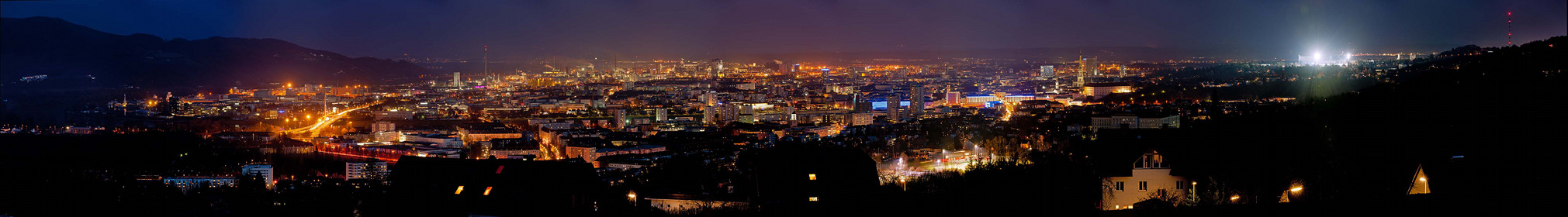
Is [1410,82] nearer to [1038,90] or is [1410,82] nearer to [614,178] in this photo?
[614,178]

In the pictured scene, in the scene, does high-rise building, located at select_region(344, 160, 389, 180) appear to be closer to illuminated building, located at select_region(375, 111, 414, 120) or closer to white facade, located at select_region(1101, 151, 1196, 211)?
white facade, located at select_region(1101, 151, 1196, 211)

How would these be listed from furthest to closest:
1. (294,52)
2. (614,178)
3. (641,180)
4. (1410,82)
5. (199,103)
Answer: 1. (294,52)
2. (199,103)
3. (1410,82)
4. (614,178)
5. (641,180)

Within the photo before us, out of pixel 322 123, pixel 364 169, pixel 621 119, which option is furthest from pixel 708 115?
pixel 364 169

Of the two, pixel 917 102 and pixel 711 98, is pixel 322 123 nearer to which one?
pixel 711 98

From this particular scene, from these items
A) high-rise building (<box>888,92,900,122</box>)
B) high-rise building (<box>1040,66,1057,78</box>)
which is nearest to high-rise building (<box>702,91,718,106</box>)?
high-rise building (<box>888,92,900,122</box>)

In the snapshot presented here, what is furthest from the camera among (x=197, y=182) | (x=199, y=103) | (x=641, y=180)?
(x=199, y=103)

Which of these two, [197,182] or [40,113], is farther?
[40,113]

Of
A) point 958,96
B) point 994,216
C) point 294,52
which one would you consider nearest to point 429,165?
point 994,216
